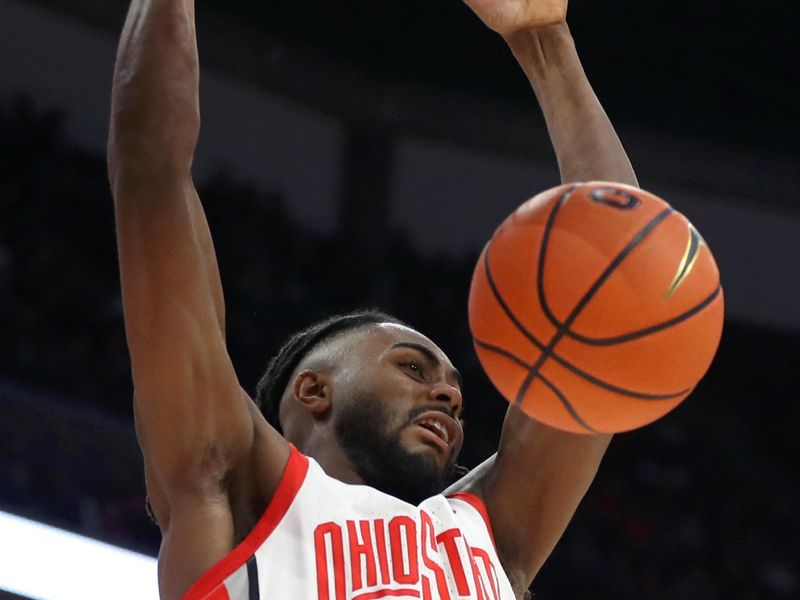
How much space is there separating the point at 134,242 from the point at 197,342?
8.3 inches

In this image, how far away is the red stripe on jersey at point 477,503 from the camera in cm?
278

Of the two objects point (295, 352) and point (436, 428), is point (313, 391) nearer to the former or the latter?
point (295, 352)

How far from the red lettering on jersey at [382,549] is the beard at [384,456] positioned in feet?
0.63

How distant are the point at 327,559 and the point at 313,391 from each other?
566 millimetres

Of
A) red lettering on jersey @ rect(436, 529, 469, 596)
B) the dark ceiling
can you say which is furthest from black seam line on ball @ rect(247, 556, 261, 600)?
the dark ceiling

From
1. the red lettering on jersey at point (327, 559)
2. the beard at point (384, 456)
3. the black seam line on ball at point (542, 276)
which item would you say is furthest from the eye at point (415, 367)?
the black seam line on ball at point (542, 276)

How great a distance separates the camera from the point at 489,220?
995 centimetres

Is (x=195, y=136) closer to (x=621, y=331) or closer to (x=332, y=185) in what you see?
(x=621, y=331)

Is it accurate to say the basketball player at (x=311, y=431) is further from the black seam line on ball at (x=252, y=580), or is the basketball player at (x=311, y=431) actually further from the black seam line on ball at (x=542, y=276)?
the black seam line on ball at (x=542, y=276)

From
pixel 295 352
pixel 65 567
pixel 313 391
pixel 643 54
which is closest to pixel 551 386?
pixel 313 391

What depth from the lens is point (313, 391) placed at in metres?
2.91

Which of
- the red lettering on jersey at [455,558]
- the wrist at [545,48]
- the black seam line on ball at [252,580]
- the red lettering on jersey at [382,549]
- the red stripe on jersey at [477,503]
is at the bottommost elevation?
the red stripe on jersey at [477,503]

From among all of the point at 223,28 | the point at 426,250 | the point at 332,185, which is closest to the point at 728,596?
the point at 426,250

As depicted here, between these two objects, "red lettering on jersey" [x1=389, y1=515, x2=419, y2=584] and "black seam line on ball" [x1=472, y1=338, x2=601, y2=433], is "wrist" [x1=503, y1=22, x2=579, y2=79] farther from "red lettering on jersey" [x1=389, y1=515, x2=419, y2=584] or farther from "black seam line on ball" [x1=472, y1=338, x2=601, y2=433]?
"red lettering on jersey" [x1=389, y1=515, x2=419, y2=584]
